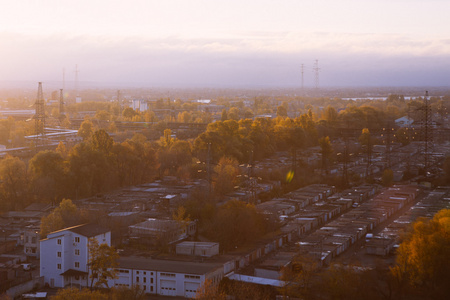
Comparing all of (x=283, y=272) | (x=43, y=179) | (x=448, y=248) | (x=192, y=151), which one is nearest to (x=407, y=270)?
(x=448, y=248)

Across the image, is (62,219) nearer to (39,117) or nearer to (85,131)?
(39,117)

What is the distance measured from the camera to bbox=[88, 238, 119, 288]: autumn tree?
201 inches

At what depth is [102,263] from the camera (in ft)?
16.8

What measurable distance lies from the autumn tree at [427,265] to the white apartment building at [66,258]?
110 inches

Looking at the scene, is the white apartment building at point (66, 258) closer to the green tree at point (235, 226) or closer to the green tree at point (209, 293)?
the green tree at point (209, 293)

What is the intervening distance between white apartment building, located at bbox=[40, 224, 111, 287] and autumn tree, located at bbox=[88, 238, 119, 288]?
0.35 meters

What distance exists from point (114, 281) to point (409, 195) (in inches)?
229

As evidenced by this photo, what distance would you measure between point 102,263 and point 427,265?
2.83m

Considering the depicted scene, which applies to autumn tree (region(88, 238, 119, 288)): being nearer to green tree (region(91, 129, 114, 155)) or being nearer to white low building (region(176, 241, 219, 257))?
white low building (region(176, 241, 219, 257))

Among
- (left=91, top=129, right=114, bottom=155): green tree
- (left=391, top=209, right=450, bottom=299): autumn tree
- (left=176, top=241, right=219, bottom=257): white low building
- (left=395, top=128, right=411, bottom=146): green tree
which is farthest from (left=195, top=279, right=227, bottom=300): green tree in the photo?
(left=395, top=128, right=411, bottom=146): green tree

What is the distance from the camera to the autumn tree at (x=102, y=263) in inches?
201

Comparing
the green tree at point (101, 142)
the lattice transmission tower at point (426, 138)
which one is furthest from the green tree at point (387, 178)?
the green tree at point (101, 142)

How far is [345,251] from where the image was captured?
6.68 m

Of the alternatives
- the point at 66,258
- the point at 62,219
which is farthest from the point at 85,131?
the point at 66,258
